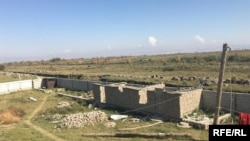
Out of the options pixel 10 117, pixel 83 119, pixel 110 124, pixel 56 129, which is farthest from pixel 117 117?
pixel 10 117

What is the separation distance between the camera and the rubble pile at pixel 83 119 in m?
19.1

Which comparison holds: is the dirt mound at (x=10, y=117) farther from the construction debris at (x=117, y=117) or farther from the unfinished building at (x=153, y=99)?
the construction debris at (x=117, y=117)

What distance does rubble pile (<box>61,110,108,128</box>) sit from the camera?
1908 cm

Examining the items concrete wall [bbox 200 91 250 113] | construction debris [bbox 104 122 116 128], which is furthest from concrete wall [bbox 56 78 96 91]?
concrete wall [bbox 200 91 250 113]

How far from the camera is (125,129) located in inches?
689

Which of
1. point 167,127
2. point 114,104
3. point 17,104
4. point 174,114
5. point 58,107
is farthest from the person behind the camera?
point 17,104

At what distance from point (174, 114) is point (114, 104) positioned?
585 cm

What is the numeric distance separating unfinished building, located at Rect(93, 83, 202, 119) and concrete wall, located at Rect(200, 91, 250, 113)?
0.44 metres

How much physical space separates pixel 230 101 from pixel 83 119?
8.89 m

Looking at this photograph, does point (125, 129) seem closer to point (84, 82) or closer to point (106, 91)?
point (106, 91)

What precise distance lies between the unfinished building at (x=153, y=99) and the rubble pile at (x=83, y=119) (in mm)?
2335

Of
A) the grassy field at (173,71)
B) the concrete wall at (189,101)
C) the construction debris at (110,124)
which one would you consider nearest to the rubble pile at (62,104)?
the construction debris at (110,124)

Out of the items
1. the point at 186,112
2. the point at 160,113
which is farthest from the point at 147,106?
the point at 186,112

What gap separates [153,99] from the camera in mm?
19781
